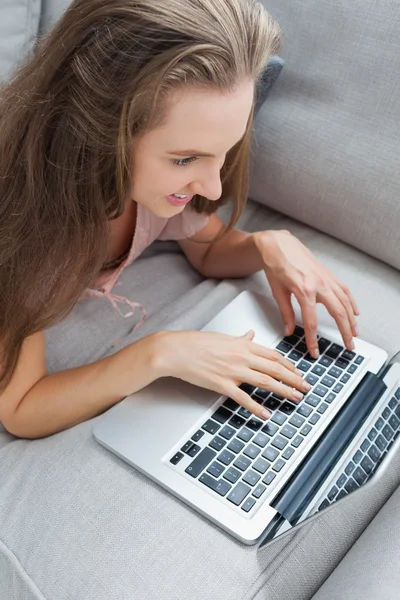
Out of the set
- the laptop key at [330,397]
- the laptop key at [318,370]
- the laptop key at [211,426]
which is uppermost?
the laptop key at [318,370]

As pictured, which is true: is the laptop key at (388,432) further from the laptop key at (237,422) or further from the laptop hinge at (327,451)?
the laptop key at (237,422)

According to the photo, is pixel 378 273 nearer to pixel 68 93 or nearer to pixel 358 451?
pixel 358 451

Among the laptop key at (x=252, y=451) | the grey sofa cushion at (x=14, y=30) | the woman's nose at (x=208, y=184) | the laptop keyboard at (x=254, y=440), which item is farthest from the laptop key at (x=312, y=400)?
the grey sofa cushion at (x=14, y=30)

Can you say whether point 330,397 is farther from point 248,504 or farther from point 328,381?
point 248,504

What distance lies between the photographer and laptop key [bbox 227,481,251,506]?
718 millimetres

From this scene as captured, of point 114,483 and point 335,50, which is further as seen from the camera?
point 335,50

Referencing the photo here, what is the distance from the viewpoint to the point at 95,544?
0.69 m

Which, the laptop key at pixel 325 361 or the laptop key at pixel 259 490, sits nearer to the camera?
the laptop key at pixel 259 490

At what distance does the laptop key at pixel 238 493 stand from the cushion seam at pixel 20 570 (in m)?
0.22

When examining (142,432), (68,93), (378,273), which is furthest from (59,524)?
(378,273)

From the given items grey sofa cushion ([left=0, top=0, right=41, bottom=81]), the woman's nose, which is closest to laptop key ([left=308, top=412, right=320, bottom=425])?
the woman's nose

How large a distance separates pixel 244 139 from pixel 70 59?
0.28 metres

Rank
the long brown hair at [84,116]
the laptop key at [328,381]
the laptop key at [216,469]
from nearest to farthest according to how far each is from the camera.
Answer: the long brown hair at [84,116]
the laptop key at [216,469]
the laptop key at [328,381]

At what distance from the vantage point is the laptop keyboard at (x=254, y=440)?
0.74 meters
